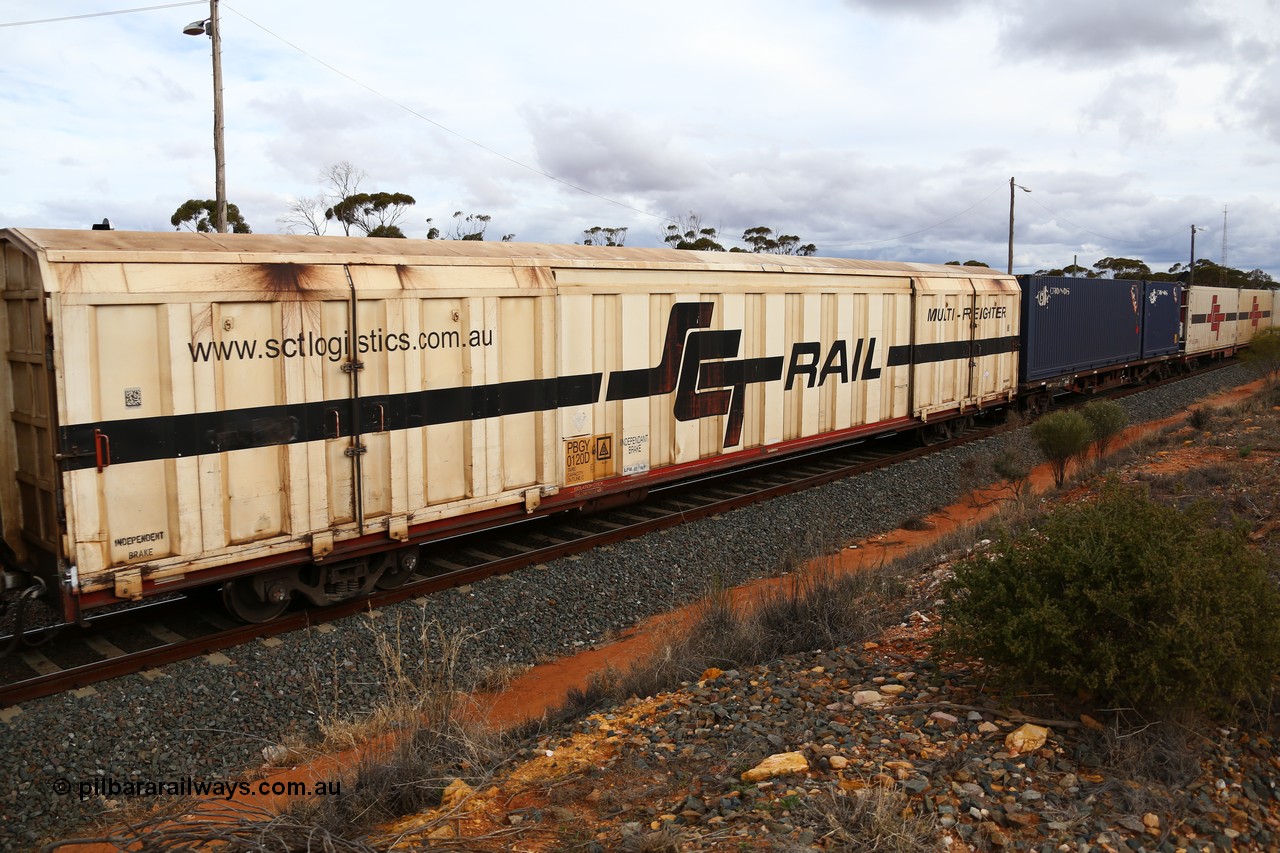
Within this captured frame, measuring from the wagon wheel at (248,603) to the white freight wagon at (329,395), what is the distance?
0.02 meters

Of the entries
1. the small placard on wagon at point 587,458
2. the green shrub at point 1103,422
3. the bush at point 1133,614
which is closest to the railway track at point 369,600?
the small placard on wagon at point 587,458

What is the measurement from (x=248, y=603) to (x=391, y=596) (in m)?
1.31

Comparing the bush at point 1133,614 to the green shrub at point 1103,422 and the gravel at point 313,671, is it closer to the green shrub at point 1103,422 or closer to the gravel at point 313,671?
the gravel at point 313,671

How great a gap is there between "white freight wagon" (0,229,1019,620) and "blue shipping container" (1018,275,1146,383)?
1115 cm

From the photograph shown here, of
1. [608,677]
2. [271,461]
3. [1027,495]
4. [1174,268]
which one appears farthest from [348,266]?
[1174,268]

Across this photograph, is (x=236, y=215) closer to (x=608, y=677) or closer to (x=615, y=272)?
(x=615, y=272)

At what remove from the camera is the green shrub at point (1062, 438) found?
1423cm

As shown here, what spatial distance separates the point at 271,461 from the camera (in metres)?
7.81

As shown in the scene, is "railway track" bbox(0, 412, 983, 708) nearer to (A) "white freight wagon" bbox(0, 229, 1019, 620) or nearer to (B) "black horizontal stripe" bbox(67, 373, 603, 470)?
(A) "white freight wagon" bbox(0, 229, 1019, 620)

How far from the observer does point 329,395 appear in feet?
26.7

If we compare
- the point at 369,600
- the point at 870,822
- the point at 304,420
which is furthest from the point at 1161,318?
the point at 870,822

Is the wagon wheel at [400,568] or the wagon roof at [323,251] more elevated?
the wagon roof at [323,251]

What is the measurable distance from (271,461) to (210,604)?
196 cm

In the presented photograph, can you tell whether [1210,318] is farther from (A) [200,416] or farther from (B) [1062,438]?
(A) [200,416]
